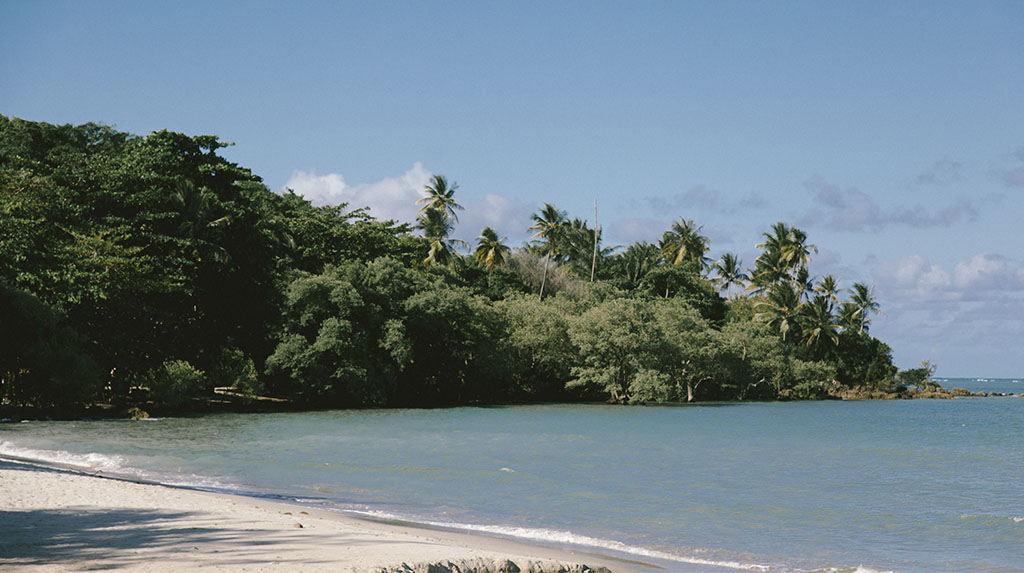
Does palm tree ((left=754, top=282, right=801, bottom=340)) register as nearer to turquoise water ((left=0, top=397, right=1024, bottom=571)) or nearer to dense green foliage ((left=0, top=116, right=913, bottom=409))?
dense green foliage ((left=0, top=116, right=913, bottom=409))

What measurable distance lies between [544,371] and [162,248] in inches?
1100

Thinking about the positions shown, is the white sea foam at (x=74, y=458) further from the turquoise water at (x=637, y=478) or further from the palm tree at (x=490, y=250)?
the palm tree at (x=490, y=250)

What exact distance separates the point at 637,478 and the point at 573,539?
7.81 metres

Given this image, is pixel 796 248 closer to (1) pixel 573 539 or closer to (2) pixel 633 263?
(2) pixel 633 263

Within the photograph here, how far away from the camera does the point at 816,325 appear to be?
72.2 m

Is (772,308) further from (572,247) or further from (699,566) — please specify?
(699,566)

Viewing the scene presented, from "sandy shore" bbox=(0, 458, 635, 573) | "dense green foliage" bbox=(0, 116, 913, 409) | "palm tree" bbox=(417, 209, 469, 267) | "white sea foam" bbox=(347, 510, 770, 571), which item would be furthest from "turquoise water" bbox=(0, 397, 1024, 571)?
"palm tree" bbox=(417, 209, 469, 267)

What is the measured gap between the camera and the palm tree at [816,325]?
237ft

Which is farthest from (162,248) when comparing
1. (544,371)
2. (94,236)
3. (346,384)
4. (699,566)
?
(699,566)

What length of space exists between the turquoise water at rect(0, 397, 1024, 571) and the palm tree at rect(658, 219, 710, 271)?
1771 inches

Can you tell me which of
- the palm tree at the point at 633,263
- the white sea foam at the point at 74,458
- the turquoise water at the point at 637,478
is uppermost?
the palm tree at the point at 633,263

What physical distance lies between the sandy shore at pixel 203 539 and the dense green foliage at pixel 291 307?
20.2 metres

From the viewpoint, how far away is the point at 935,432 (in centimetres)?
3841

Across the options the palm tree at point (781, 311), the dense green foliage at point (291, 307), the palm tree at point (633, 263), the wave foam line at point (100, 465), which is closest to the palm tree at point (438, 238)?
the dense green foliage at point (291, 307)
